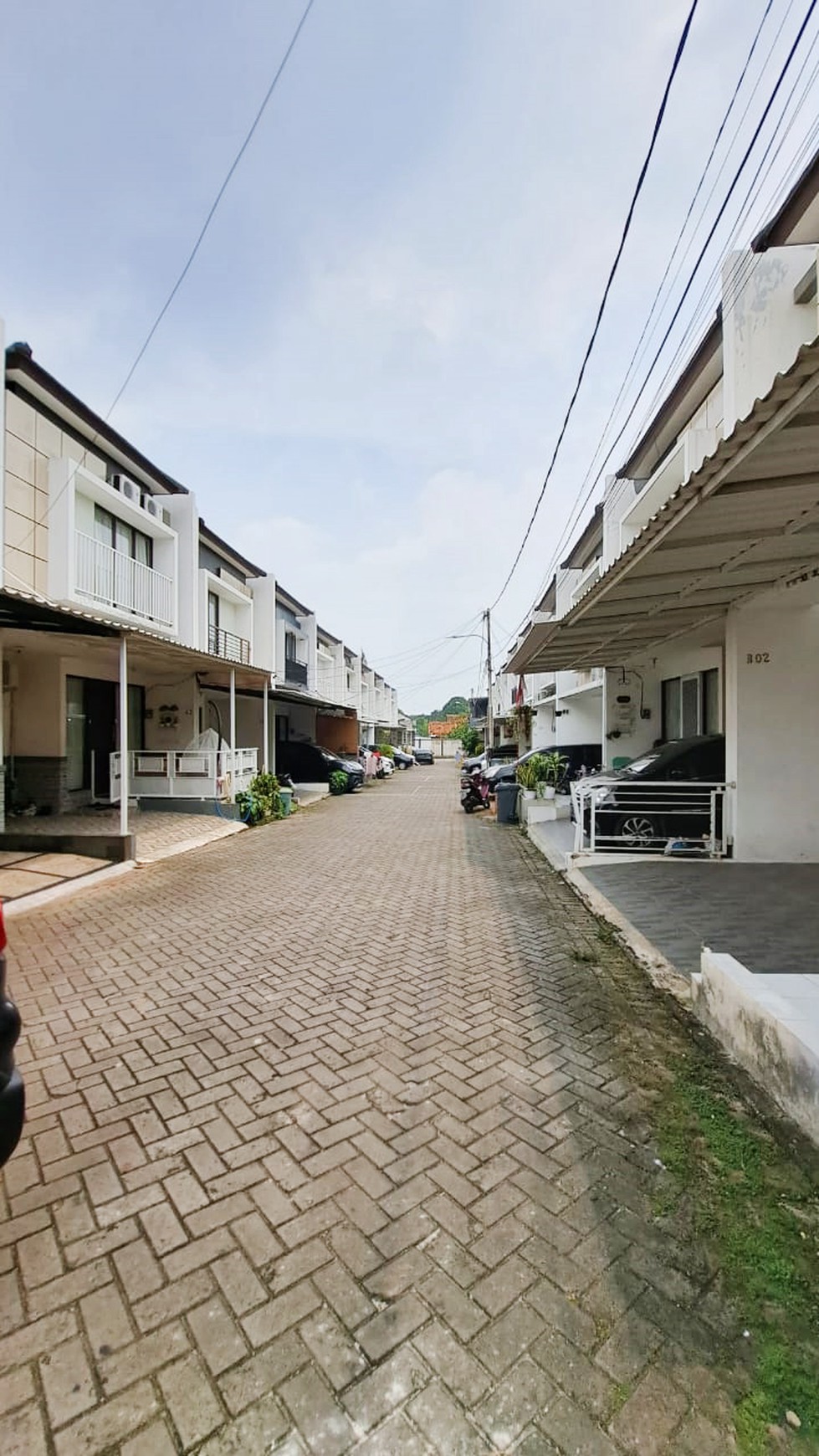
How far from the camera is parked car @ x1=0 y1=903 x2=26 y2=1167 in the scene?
2.04m

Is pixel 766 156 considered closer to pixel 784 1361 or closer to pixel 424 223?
pixel 424 223

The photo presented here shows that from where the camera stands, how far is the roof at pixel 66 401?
9.88m

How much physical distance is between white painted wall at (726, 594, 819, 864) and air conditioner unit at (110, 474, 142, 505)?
12.0m

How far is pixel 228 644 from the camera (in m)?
19.1

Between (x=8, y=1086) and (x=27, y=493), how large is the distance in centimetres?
1096

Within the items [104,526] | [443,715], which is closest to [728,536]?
[104,526]

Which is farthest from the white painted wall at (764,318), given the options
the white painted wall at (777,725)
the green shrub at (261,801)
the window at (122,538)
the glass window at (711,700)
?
the window at (122,538)

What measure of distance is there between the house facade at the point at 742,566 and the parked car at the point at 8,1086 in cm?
385

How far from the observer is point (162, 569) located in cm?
1512

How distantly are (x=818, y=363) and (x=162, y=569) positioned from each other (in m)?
14.8

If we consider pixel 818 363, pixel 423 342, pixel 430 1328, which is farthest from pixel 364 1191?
pixel 423 342

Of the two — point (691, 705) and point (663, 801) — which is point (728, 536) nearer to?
point (663, 801)

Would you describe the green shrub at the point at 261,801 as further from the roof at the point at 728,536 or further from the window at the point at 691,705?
the window at the point at 691,705

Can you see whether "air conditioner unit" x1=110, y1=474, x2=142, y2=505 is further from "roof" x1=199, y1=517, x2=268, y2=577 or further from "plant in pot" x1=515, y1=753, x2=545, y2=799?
"plant in pot" x1=515, y1=753, x2=545, y2=799
